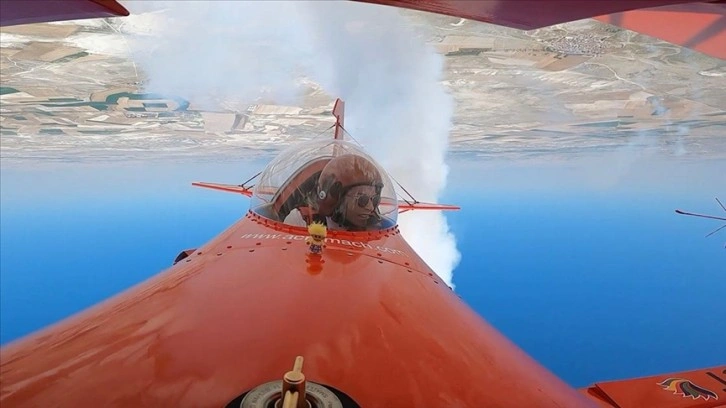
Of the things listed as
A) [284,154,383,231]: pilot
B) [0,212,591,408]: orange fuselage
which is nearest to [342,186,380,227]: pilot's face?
[284,154,383,231]: pilot

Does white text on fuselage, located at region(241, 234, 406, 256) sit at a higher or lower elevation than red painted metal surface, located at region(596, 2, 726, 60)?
lower

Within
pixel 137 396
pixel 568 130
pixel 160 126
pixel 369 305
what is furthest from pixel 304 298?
pixel 568 130

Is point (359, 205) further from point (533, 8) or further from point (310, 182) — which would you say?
point (533, 8)

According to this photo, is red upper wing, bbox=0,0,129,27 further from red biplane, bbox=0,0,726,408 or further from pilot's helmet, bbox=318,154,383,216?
pilot's helmet, bbox=318,154,383,216

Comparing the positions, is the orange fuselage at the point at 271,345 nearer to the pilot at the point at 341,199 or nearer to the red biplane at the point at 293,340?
the red biplane at the point at 293,340

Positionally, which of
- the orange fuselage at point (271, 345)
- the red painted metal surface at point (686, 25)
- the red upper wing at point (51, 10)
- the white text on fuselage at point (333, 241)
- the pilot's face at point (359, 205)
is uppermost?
the red painted metal surface at point (686, 25)

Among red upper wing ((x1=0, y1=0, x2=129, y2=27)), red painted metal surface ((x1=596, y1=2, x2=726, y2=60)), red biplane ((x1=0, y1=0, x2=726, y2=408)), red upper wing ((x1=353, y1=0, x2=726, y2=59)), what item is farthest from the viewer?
red painted metal surface ((x1=596, y1=2, x2=726, y2=60))

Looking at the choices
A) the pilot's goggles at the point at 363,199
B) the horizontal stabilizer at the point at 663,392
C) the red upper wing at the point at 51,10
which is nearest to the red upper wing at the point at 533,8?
the red upper wing at the point at 51,10
